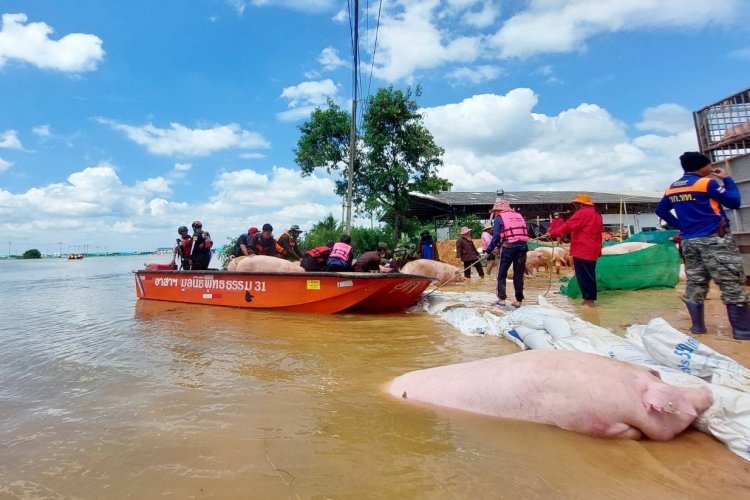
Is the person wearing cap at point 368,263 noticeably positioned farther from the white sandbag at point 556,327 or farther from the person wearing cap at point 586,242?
the white sandbag at point 556,327

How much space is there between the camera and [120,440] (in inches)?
78.0

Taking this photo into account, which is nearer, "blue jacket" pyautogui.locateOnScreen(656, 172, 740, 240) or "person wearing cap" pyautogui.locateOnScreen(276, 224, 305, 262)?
"blue jacket" pyautogui.locateOnScreen(656, 172, 740, 240)

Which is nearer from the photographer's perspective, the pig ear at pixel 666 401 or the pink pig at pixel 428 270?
the pig ear at pixel 666 401

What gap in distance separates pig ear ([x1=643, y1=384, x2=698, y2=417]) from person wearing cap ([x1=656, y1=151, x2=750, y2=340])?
7.25ft

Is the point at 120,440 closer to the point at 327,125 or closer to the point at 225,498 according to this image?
the point at 225,498

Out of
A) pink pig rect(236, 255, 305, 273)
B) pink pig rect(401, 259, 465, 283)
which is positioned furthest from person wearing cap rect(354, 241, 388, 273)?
pink pig rect(401, 259, 465, 283)

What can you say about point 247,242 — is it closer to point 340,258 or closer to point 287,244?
point 287,244

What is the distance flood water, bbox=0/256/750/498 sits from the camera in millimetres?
1542

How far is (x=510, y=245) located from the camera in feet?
19.2

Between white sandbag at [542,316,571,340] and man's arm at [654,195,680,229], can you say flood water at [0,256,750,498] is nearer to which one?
white sandbag at [542,316,571,340]

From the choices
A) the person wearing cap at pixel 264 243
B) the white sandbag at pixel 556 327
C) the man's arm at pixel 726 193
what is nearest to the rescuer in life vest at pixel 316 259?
the person wearing cap at pixel 264 243

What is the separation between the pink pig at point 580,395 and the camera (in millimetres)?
1838

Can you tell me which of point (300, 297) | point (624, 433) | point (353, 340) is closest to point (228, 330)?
point (300, 297)

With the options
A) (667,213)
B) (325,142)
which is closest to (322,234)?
(325,142)
